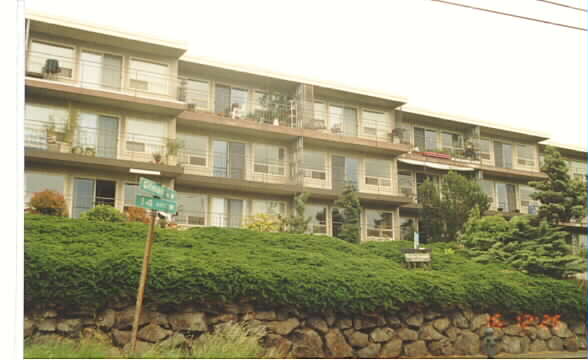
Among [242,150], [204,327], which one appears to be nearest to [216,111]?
[242,150]

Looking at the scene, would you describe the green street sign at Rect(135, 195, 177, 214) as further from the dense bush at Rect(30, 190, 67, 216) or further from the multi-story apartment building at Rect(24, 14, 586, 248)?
the multi-story apartment building at Rect(24, 14, 586, 248)

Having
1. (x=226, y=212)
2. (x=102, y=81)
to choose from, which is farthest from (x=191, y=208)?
(x=102, y=81)

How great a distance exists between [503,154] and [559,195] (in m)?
6.56

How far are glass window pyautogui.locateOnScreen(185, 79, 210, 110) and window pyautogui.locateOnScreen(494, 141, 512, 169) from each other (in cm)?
985

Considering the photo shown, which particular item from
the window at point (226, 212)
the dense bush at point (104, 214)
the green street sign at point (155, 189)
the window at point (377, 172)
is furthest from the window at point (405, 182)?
the green street sign at point (155, 189)

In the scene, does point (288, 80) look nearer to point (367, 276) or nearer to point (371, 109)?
point (371, 109)

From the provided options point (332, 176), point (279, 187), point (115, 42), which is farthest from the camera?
point (332, 176)

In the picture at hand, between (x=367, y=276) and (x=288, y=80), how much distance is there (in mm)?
9347

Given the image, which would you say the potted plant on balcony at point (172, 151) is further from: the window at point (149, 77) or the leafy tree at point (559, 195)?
the leafy tree at point (559, 195)

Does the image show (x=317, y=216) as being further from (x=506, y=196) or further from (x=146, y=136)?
(x=506, y=196)

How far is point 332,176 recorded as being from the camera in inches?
699

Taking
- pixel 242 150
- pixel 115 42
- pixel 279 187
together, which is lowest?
pixel 279 187

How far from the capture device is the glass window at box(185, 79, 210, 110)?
16.5m

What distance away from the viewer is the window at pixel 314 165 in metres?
17.4
